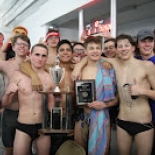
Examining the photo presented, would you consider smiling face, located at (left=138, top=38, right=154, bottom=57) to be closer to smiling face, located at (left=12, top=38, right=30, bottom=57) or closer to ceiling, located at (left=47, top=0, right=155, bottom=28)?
smiling face, located at (left=12, top=38, right=30, bottom=57)

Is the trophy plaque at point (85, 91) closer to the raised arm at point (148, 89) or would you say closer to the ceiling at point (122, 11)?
the raised arm at point (148, 89)

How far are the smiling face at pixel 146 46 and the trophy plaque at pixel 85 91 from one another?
0.62m

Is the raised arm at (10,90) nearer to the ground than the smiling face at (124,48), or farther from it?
nearer to the ground

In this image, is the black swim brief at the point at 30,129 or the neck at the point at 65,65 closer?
the black swim brief at the point at 30,129

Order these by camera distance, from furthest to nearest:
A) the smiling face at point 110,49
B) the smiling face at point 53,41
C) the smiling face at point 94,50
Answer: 1. the smiling face at point 53,41
2. the smiling face at point 110,49
3. the smiling face at point 94,50

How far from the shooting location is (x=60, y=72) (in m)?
1.88

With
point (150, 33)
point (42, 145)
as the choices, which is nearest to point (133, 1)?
point (150, 33)

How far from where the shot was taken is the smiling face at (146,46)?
2.02 meters

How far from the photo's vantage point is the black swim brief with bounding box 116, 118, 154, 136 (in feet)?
5.77

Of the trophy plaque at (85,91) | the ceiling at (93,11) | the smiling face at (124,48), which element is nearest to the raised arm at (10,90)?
the trophy plaque at (85,91)

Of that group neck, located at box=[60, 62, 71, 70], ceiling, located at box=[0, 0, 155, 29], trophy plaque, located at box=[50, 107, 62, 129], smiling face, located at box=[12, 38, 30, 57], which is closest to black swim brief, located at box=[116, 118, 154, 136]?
trophy plaque, located at box=[50, 107, 62, 129]

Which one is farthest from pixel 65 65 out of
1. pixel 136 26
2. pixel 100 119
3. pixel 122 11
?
pixel 136 26

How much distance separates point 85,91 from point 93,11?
3.94m

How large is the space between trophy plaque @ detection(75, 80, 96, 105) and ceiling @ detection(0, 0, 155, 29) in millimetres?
2716
